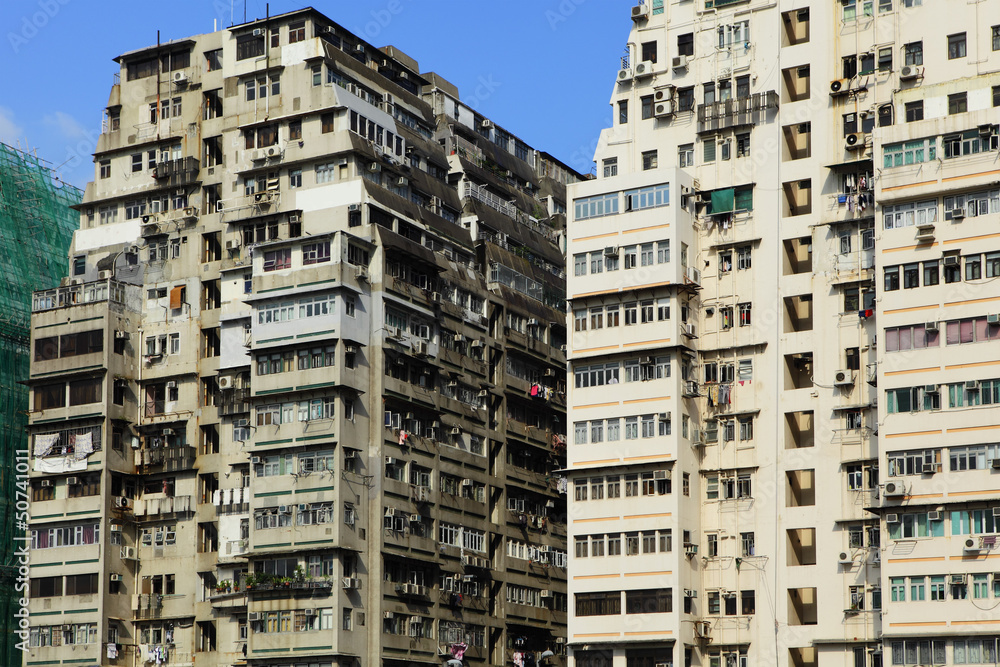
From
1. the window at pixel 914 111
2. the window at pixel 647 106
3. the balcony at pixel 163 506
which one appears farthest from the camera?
the balcony at pixel 163 506

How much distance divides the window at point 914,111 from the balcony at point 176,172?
37.9 meters

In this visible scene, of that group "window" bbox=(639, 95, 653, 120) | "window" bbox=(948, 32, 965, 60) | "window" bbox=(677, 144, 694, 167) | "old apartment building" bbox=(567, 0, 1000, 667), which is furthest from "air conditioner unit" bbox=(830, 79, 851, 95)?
"window" bbox=(639, 95, 653, 120)

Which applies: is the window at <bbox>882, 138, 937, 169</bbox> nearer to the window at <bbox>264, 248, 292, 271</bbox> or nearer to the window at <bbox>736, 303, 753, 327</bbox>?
the window at <bbox>736, 303, 753, 327</bbox>

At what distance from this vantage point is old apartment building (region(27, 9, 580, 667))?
3000 inches

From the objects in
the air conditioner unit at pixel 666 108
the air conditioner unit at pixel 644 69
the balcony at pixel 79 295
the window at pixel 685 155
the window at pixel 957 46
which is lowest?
the balcony at pixel 79 295

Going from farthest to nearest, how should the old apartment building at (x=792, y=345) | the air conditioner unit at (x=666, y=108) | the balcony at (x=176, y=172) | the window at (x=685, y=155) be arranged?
1. the balcony at (x=176, y=172)
2. the air conditioner unit at (x=666, y=108)
3. the window at (x=685, y=155)
4. the old apartment building at (x=792, y=345)

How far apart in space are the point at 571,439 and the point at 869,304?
14839 mm

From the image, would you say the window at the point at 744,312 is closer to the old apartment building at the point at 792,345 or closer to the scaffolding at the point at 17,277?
the old apartment building at the point at 792,345

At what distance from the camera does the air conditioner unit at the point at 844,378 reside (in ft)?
227

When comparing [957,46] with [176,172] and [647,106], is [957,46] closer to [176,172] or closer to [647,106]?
[647,106]

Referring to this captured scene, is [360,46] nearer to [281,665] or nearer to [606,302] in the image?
[606,302]

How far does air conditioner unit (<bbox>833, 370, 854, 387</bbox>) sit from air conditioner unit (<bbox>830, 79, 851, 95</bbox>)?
43.1 ft

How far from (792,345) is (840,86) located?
39.8ft

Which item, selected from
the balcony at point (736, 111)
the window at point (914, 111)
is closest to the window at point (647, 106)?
the balcony at point (736, 111)
